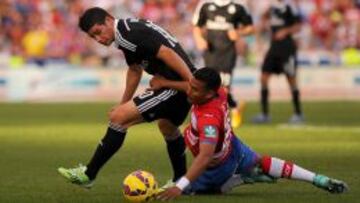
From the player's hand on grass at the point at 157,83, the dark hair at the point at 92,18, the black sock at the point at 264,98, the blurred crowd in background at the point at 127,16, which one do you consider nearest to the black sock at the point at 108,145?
the player's hand on grass at the point at 157,83

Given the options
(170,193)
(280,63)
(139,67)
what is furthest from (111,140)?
(280,63)

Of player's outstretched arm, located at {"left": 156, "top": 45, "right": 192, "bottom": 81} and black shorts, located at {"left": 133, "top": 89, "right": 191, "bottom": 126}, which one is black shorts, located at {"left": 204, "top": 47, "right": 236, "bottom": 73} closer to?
black shorts, located at {"left": 133, "top": 89, "right": 191, "bottom": 126}

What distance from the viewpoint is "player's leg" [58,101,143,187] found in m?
11.2

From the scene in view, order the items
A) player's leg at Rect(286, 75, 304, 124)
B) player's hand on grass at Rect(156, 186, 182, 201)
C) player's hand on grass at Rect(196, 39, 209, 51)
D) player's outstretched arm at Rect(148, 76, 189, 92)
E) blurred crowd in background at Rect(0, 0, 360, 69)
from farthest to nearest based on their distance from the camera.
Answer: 1. blurred crowd in background at Rect(0, 0, 360, 69)
2. player's leg at Rect(286, 75, 304, 124)
3. player's hand on grass at Rect(196, 39, 209, 51)
4. player's outstretched arm at Rect(148, 76, 189, 92)
5. player's hand on grass at Rect(156, 186, 182, 201)

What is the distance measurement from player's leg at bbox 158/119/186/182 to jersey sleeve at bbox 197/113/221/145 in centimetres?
121

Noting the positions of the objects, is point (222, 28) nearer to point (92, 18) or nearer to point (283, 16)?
point (283, 16)

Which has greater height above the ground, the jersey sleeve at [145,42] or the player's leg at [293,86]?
the jersey sleeve at [145,42]

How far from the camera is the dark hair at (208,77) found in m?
10.3

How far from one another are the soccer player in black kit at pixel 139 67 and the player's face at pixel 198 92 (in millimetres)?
521

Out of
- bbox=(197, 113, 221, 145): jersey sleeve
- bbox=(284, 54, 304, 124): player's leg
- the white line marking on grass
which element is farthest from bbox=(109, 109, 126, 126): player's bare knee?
bbox=(284, 54, 304, 124): player's leg

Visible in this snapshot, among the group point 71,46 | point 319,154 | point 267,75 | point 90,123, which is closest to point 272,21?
point 267,75

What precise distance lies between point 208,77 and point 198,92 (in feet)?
0.55

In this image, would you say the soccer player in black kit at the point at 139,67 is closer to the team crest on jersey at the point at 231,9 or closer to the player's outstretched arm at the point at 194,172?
the player's outstretched arm at the point at 194,172

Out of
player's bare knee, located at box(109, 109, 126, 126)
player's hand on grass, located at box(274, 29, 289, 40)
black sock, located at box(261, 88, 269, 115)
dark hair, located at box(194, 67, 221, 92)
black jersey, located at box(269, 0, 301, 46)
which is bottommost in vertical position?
black sock, located at box(261, 88, 269, 115)
